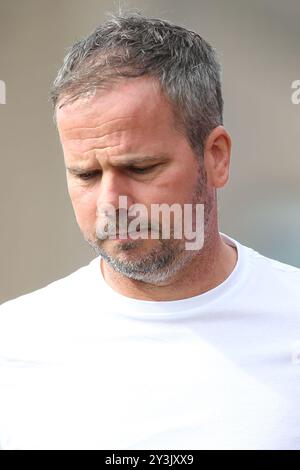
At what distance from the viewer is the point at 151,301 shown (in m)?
1.05

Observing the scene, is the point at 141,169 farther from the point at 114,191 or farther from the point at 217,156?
the point at 217,156

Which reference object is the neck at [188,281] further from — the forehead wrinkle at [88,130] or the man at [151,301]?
the forehead wrinkle at [88,130]

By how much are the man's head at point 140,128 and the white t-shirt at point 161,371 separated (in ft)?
0.32

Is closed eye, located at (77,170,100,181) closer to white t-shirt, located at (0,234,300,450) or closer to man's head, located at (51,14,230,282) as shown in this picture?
man's head, located at (51,14,230,282)

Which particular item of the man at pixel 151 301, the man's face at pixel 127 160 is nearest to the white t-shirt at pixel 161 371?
the man at pixel 151 301

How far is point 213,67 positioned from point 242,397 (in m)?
0.54

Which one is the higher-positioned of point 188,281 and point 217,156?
point 217,156

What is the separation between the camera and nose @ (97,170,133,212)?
92 centimetres

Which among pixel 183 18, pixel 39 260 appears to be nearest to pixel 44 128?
pixel 39 260

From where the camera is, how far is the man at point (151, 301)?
3.07 ft

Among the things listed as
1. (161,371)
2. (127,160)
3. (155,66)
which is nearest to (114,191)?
(127,160)

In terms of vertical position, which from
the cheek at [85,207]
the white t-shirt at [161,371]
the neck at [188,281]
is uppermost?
the cheek at [85,207]

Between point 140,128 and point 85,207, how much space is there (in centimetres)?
15

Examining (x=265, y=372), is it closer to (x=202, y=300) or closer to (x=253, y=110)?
(x=202, y=300)
